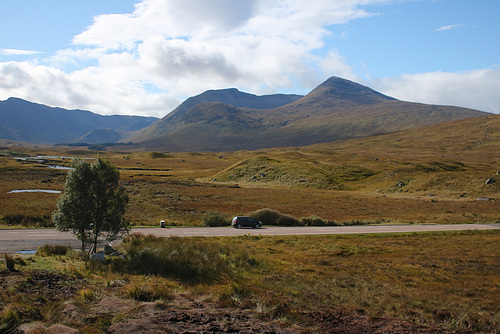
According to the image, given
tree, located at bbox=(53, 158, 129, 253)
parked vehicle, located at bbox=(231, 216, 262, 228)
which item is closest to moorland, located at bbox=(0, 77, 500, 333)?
tree, located at bbox=(53, 158, 129, 253)

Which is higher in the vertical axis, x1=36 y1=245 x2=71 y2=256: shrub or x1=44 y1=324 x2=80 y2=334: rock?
x1=44 y1=324 x2=80 y2=334: rock

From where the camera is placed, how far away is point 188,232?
3344 centimetres

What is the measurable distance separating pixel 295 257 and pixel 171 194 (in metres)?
48.9

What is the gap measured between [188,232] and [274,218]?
1352 centimetres

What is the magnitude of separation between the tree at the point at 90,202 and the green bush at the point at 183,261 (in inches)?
105

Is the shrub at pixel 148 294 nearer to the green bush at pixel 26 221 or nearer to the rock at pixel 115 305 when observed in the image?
the rock at pixel 115 305

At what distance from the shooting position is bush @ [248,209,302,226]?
140 feet

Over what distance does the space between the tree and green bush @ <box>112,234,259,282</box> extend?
2.68 meters

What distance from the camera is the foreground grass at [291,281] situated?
12.2m

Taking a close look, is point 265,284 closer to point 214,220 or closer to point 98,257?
point 98,257

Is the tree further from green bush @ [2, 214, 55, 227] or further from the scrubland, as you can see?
green bush @ [2, 214, 55, 227]

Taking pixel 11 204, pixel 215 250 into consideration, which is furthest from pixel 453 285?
pixel 11 204

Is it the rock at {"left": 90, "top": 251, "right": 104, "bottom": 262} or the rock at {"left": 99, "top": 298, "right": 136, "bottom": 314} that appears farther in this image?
the rock at {"left": 90, "top": 251, "right": 104, "bottom": 262}

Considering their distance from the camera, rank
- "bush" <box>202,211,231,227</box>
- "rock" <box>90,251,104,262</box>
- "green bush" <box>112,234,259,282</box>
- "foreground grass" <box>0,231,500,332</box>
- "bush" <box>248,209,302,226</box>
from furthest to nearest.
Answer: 1. "bush" <box>248,209,302,226</box>
2. "bush" <box>202,211,231,227</box>
3. "rock" <box>90,251,104,262</box>
4. "green bush" <box>112,234,259,282</box>
5. "foreground grass" <box>0,231,500,332</box>
